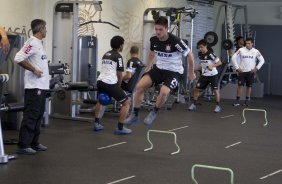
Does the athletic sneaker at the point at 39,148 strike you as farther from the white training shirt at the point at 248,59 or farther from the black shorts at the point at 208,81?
the white training shirt at the point at 248,59

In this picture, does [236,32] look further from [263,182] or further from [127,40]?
[263,182]

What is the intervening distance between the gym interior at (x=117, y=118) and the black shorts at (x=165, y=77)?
621 millimetres

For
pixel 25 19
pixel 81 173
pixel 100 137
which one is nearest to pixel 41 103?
pixel 81 173

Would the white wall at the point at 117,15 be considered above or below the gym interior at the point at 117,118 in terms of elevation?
above

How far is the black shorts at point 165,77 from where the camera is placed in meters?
5.99

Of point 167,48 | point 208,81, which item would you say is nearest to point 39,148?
point 167,48

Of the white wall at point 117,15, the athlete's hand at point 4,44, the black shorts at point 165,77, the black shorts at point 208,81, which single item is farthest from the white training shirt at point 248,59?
the athlete's hand at point 4,44

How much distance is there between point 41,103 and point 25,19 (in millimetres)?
3559

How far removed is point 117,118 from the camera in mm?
9031

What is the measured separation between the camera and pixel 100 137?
708 cm

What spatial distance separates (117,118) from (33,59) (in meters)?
3.65

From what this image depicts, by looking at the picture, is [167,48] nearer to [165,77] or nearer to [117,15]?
[165,77]

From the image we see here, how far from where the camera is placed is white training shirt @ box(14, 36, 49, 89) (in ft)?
18.0

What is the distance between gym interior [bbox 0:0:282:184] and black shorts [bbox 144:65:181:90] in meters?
0.62
